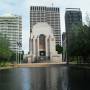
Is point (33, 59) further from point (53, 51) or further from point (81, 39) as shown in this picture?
point (81, 39)

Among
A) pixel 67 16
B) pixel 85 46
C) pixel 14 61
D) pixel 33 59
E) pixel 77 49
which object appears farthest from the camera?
pixel 67 16

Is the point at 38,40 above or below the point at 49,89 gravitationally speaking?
above

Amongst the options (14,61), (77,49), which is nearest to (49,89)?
(77,49)

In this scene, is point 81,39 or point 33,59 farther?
point 33,59

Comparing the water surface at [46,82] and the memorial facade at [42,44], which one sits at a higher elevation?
the memorial facade at [42,44]

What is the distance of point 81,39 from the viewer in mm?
63031

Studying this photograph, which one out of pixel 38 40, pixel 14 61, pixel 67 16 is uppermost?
pixel 67 16

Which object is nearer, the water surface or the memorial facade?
the water surface

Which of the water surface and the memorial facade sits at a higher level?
the memorial facade

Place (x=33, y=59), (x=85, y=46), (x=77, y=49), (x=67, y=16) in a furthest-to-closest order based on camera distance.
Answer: (x=67, y=16), (x=33, y=59), (x=77, y=49), (x=85, y=46)

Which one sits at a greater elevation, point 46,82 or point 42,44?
point 42,44

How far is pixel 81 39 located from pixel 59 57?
66.5 m

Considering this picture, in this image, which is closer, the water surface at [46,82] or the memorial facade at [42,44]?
the water surface at [46,82]

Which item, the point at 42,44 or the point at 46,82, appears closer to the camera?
the point at 46,82
